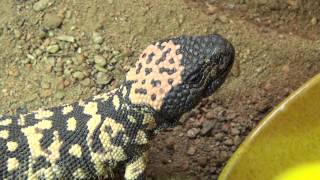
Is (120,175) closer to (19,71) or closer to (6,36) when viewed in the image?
(19,71)

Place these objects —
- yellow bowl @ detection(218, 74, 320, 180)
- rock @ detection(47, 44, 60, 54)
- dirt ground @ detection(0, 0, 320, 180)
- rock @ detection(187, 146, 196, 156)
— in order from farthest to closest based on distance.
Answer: rock @ detection(47, 44, 60, 54)
dirt ground @ detection(0, 0, 320, 180)
rock @ detection(187, 146, 196, 156)
yellow bowl @ detection(218, 74, 320, 180)

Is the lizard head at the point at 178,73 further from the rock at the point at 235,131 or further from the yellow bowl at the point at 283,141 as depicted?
the rock at the point at 235,131

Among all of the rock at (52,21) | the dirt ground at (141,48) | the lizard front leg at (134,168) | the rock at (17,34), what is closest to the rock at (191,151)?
the dirt ground at (141,48)

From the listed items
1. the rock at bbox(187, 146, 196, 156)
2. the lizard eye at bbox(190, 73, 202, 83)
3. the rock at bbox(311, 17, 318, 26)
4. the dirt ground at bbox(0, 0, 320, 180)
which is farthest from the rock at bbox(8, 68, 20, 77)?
the rock at bbox(311, 17, 318, 26)

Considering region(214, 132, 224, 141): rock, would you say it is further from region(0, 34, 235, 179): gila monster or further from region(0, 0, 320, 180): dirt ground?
region(0, 34, 235, 179): gila monster

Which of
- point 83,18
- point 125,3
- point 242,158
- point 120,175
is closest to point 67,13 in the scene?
point 83,18

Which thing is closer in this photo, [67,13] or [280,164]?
[280,164]
